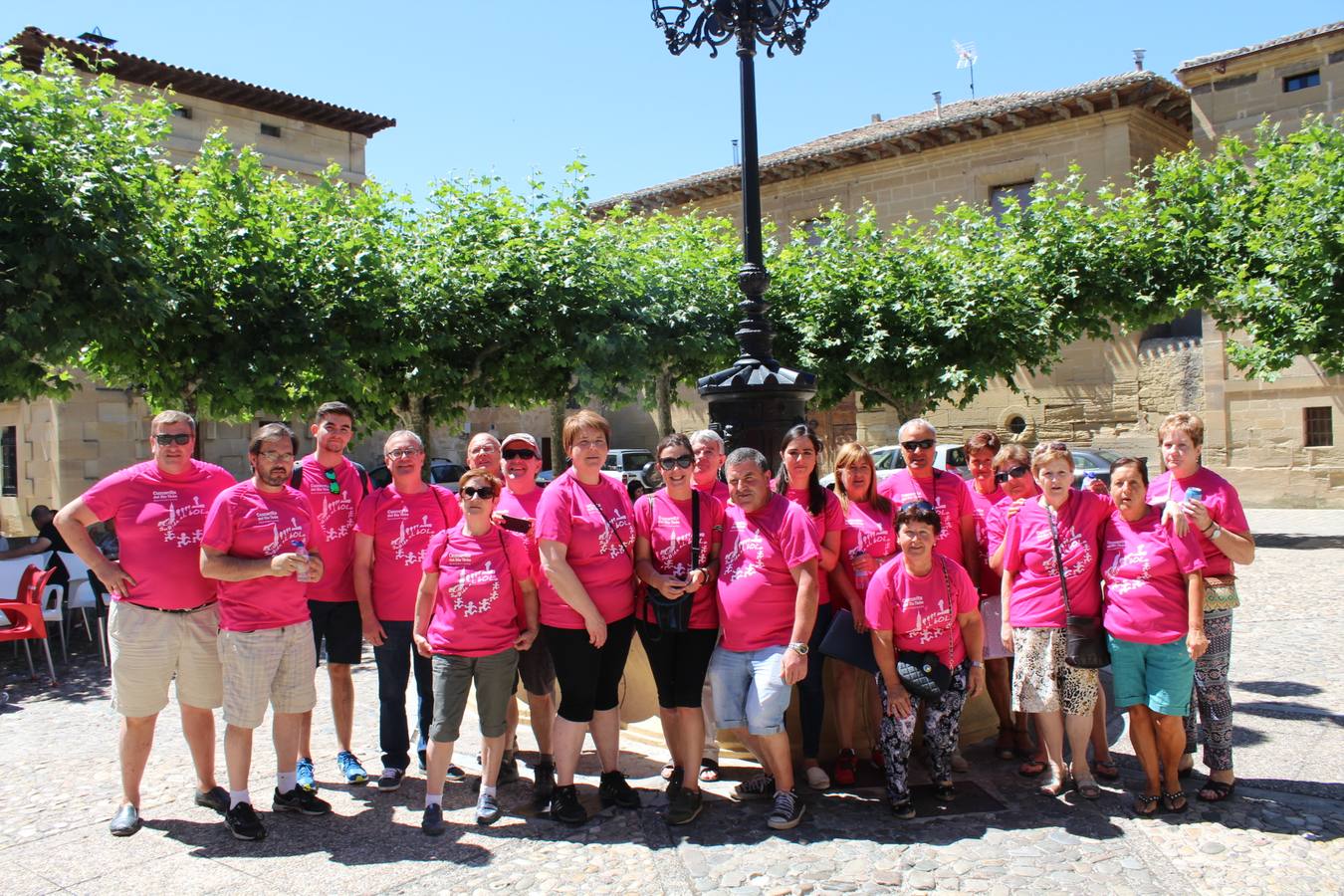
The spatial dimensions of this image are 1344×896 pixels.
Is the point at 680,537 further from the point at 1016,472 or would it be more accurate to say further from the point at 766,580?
the point at 1016,472

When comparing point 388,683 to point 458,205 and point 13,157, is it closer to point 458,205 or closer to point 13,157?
point 13,157

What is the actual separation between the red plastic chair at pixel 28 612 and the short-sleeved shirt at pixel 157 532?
3650mm

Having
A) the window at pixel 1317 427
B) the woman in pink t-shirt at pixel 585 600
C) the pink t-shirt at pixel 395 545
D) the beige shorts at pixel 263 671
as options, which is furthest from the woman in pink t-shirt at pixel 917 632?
the window at pixel 1317 427

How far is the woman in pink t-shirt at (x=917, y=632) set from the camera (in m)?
4.09

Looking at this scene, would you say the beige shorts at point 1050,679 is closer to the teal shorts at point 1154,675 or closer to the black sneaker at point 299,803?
the teal shorts at point 1154,675

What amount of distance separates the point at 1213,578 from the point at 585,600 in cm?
265

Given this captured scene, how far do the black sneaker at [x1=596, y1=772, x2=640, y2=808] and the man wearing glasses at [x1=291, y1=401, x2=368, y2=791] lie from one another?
3.95 ft

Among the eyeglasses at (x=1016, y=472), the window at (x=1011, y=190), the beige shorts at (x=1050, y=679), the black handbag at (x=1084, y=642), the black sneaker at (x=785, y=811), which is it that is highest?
the window at (x=1011, y=190)

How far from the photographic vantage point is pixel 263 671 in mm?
4117

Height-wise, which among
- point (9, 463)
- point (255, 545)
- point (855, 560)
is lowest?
point (855, 560)

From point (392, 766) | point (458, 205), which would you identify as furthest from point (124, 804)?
Result: point (458, 205)

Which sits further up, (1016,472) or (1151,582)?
(1016,472)

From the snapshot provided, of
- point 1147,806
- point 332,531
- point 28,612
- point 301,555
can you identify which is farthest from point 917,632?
point 28,612

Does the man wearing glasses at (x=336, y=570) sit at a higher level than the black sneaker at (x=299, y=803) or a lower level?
higher
